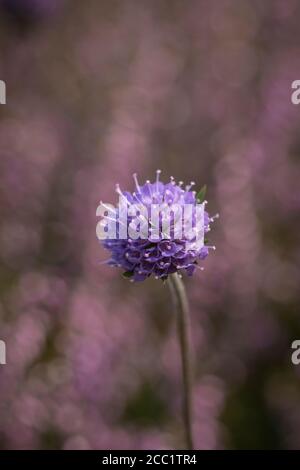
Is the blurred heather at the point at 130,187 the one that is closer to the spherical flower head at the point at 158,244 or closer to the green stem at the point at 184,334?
the green stem at the point at 184,334

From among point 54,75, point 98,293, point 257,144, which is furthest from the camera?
point 54,75

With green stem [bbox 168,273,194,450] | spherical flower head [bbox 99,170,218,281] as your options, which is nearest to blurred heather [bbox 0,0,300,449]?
green stem [bbox 168,273,194,450]

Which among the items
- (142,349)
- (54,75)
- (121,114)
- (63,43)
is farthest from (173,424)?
(63,43)

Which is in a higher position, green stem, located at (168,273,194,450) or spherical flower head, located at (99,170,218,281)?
spherical flower head, located at (99,170,218,281)

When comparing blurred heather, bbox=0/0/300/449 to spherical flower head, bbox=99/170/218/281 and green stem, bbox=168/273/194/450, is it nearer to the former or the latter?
green stem, bbox=168/273/194/450
